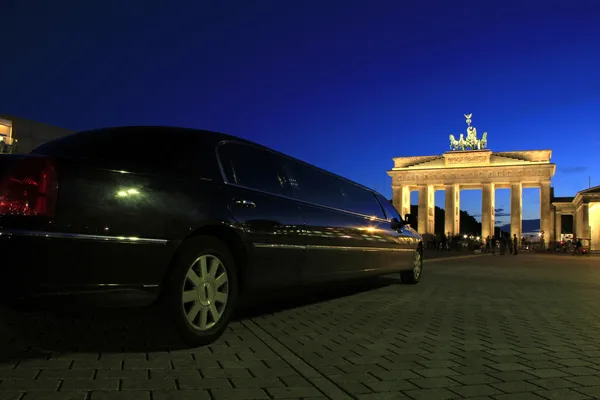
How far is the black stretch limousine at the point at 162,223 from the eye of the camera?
3297mm

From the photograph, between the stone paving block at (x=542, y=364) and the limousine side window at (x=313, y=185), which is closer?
the stone paving block at (x=542, y=364)

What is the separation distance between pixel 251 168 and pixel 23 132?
2015 inches

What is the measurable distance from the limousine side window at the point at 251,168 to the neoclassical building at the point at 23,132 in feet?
148

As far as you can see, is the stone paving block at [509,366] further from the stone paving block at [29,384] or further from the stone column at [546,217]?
the stone column at [546,217]

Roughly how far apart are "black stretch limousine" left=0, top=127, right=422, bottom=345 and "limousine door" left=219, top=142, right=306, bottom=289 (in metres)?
0.01

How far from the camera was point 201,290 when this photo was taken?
4.25m

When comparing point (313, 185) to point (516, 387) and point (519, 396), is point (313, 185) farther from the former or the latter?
point (519, 396)

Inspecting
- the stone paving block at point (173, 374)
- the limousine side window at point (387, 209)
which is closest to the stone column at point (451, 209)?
the limousine side window at point (387, 209)

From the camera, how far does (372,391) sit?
3.31 metres

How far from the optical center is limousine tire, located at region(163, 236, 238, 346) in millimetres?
3998

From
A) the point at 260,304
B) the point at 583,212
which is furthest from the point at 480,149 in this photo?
the point at 260,304

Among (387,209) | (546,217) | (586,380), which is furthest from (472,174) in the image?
(586,380)

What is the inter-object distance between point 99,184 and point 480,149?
78.4m

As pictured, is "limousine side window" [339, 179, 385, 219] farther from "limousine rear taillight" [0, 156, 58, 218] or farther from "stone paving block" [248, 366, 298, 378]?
"limousine rear taillight" [0, 156, 58, 218]
